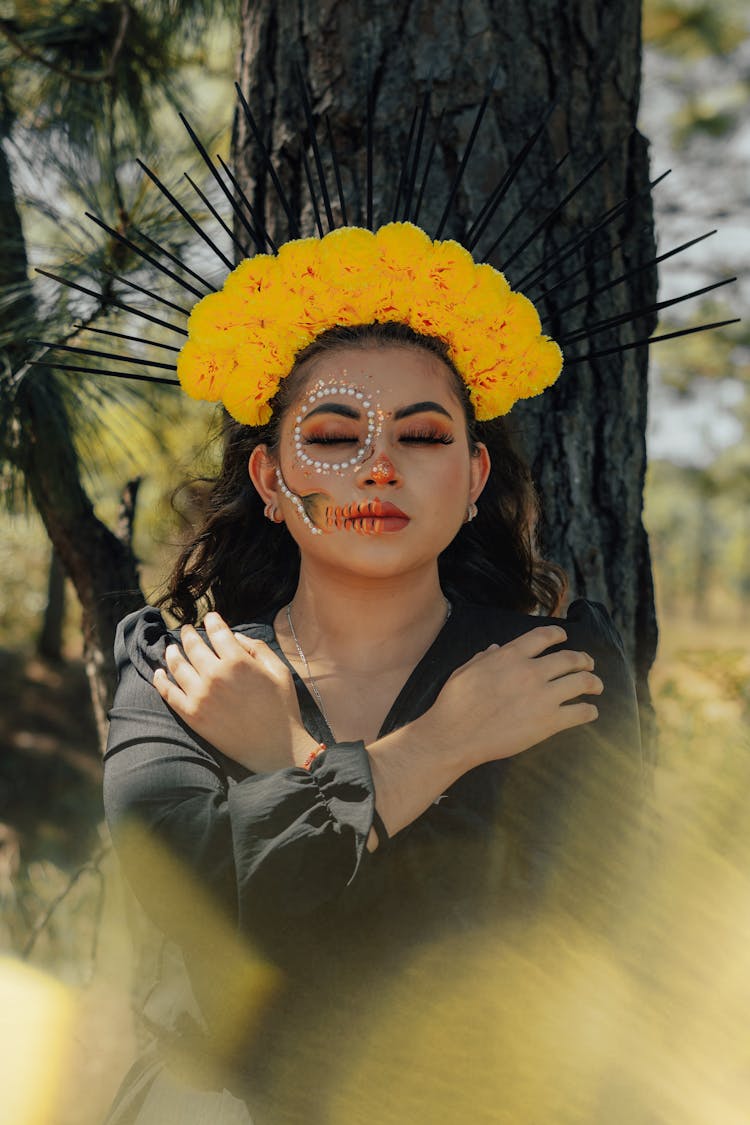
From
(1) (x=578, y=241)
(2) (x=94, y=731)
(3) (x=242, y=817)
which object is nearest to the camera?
(3) (x=242, y=817)

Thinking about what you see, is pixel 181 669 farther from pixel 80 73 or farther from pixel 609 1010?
pixel 80 73

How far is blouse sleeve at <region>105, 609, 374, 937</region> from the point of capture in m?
1.30

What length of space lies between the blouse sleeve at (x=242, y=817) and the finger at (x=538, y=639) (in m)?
0.30

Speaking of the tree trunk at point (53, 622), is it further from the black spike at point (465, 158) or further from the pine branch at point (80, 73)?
the black spike at point (465, 158)

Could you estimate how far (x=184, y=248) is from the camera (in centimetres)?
235

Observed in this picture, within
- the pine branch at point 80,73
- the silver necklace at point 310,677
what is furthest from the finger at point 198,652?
the pine branch at point 80,73

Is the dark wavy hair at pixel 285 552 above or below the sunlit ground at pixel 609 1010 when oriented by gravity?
above

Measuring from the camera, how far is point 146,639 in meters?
1.69

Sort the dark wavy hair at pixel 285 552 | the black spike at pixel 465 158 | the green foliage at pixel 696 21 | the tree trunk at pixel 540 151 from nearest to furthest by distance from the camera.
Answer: the black spike at pixel 465 158
the dark wavy hair at pixel 285 552
the tree trunk at pixel 540 151
the green foliage at pixel 696 21

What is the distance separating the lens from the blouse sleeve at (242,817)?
1.30 meters

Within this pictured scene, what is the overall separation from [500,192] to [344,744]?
3.50ft

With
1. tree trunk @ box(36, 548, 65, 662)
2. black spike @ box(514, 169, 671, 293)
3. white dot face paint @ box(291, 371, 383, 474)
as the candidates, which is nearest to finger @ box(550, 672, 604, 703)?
white dot face paint @ box(291, 371, 383, 474)

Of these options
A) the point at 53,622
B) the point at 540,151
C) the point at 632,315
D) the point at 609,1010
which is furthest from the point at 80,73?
the point at 53,622

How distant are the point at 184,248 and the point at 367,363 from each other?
38.1 inches
